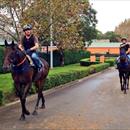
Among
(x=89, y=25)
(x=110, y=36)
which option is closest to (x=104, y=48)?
(x=110, y=36)

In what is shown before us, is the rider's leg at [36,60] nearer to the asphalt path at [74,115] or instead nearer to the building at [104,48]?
the asphalt path at [74,115]

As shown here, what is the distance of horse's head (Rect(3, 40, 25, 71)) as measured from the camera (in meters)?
11.2

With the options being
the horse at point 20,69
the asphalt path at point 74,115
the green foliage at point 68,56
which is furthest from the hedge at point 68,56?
the horse at point 20,69

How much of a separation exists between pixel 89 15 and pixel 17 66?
54.0 m

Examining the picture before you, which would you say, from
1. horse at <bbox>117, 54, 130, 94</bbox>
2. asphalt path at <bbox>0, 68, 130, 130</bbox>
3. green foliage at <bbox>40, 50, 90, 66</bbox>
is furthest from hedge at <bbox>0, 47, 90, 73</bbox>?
asphalt path at <bbox>0, 68, 130, 130</bbox>

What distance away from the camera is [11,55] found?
11320mm

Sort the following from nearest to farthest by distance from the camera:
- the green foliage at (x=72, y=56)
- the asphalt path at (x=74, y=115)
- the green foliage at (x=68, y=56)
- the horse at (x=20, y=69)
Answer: the asphalt path at (x=74, y=115) → the horse at (x=20, y=69) → the green foliage at (x=68, y=56) → the green foliage at (x=72, y=56)

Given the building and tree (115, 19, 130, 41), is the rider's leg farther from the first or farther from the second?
tree (115, 19, 130, 41)

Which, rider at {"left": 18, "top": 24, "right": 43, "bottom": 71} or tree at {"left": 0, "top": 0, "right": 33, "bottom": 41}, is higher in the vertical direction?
tree at {"left": 0, "top": 0, "right": 33, "bottom": 41}

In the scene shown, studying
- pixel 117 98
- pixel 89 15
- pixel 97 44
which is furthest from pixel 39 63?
pixel 97 44

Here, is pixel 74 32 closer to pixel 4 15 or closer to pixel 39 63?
pixel 4 15

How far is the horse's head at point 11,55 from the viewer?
11.2 meters

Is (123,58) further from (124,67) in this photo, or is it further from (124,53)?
(124,67)

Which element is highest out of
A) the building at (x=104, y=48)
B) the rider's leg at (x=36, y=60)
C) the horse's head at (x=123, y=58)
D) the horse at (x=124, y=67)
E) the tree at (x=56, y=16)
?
the tree at (x=56, y=16)
